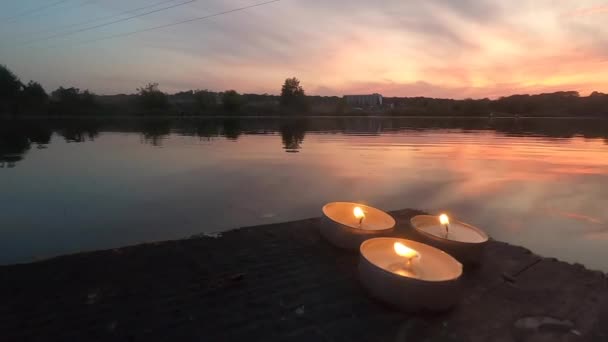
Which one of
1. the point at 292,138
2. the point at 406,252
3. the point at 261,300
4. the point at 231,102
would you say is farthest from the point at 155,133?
the point at 231,102

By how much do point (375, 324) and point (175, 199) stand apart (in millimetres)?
7105

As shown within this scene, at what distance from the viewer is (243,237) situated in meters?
5.23

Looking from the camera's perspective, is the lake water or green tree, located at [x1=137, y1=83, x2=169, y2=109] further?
green tree, located at [x1=137, y1=83, x2=169, y2=109]

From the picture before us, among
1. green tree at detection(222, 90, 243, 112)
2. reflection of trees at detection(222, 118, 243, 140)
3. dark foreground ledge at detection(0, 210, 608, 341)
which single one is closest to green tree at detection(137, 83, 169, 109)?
green tree at detection(222, 90, 243, 112)

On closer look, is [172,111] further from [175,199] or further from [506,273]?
[506,273]

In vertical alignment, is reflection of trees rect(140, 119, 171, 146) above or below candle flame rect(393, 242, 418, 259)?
below

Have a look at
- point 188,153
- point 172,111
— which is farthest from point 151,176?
point 172,111

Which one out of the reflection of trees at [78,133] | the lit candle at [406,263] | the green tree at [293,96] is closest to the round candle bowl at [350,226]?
the lit candle at [406,263]

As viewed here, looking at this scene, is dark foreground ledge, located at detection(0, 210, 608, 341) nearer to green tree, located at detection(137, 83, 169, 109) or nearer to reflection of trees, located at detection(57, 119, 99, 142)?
reflection of trees, located at detection(57, 119, 99, 142)

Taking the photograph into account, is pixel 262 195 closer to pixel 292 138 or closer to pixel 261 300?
pixel 261 300

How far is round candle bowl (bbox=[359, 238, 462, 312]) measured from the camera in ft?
10.1

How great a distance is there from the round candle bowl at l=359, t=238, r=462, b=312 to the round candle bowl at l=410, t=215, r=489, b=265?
0.62 m

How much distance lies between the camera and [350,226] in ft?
15.0

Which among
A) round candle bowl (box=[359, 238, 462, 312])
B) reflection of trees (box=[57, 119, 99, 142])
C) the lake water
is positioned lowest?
the lake water
